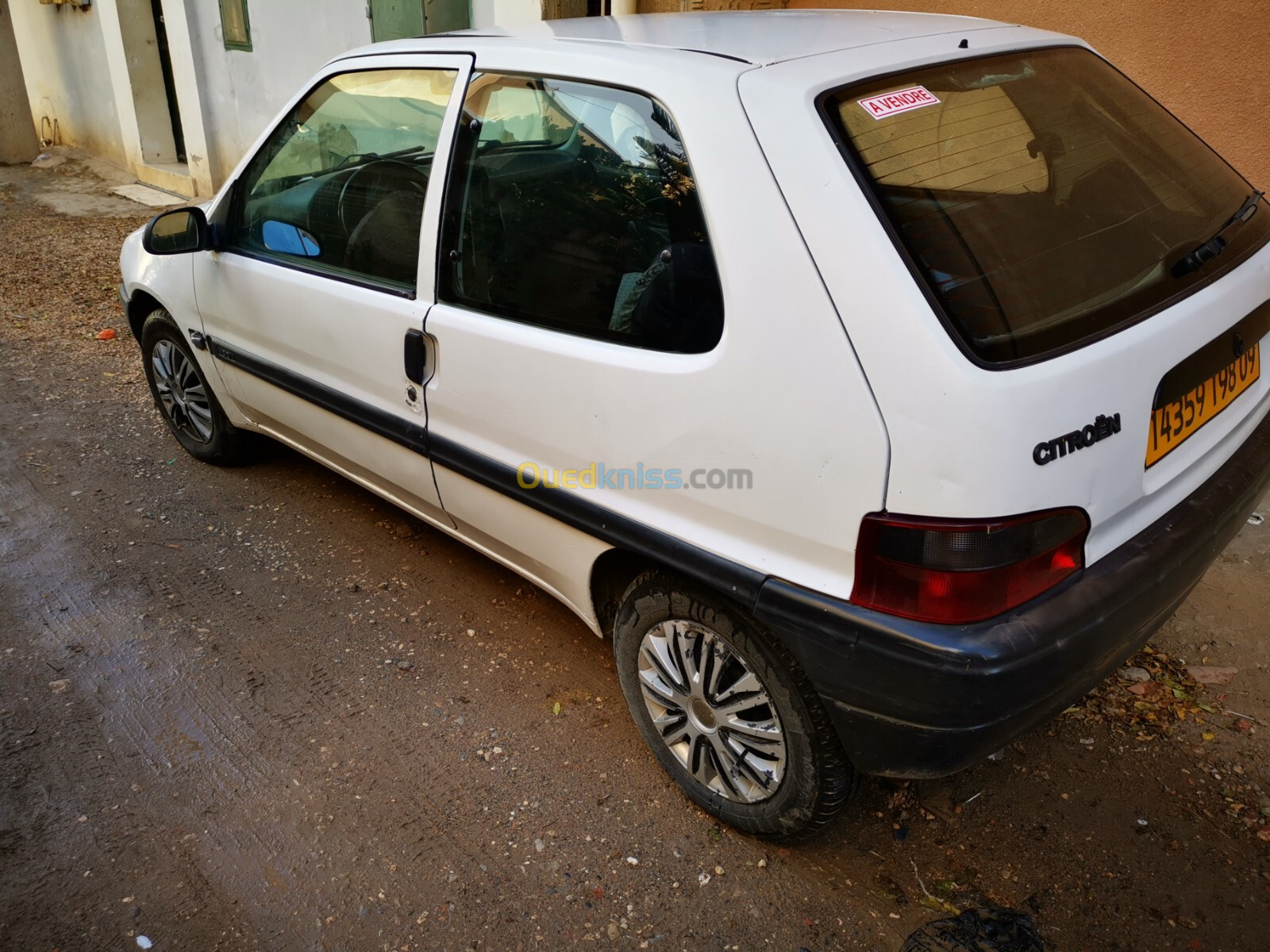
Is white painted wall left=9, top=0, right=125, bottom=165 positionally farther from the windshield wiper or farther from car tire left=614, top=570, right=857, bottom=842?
the windshield wiper

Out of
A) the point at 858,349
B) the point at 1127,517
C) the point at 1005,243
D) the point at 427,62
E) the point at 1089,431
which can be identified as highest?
the point at 427,62

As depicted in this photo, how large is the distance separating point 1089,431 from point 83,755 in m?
2.70

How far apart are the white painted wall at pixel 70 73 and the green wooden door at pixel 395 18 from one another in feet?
17.2

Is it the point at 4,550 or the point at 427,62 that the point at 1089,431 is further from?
the point at 4,550

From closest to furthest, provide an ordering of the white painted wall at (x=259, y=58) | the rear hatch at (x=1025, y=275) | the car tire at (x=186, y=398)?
the rear hatch at (x=1025, y=275) < the car tire at (x=186, y=398) < the white painted wall at (x=259, y=58)

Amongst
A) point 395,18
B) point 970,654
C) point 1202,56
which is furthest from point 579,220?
point 395,18

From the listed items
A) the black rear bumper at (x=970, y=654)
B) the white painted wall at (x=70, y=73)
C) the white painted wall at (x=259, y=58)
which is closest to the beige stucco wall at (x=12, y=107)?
the white painted wall at (x=70, y=73)

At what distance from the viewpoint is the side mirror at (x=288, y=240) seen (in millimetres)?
3100

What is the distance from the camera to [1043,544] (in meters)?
1.81

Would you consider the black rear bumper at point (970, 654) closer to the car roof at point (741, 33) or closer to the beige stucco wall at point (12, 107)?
the car roof at point (741, 33)

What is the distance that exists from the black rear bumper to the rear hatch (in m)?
0.10

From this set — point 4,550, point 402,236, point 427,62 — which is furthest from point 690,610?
point 4,550

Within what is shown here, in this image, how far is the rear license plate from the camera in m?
1.97

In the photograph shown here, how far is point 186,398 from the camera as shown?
4188 millimetres
